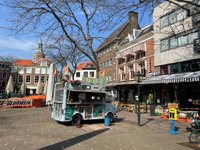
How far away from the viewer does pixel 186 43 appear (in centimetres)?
1941

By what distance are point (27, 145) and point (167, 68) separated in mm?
17222

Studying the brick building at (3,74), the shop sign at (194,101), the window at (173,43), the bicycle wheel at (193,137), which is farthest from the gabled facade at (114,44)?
the brick building at (3,74)

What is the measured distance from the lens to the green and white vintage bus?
13055mm

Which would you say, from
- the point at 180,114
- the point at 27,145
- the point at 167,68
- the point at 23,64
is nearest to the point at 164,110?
the point at 180,114

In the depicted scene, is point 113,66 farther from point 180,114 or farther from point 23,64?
point 23,64

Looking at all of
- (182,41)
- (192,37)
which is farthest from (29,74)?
(192,37)

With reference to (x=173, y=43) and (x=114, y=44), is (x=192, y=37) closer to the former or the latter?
(x=173, y=43)

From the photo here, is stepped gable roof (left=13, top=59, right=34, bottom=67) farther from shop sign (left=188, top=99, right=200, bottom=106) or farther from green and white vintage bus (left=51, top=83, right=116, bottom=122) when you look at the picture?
green and white vintage bus (left=51, top=83, right=116, bottom=122)

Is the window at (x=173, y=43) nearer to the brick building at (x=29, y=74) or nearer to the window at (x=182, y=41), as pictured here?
the window at (x=182, y=41)

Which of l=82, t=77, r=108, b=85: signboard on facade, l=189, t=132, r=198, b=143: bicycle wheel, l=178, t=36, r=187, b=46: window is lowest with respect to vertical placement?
l=189, t=132, r=198, b=143: bicycle wheel

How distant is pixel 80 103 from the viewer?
13492mm

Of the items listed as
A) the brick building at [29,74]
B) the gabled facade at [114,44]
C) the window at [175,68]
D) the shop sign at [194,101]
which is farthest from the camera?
the brick building at [29,74]

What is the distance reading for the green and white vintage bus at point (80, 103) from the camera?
514 inches

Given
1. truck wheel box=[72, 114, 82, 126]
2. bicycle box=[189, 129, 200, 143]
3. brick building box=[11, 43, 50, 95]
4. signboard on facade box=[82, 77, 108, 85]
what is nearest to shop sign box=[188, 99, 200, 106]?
signboard on facade box=[82, 77, 108, 85]
